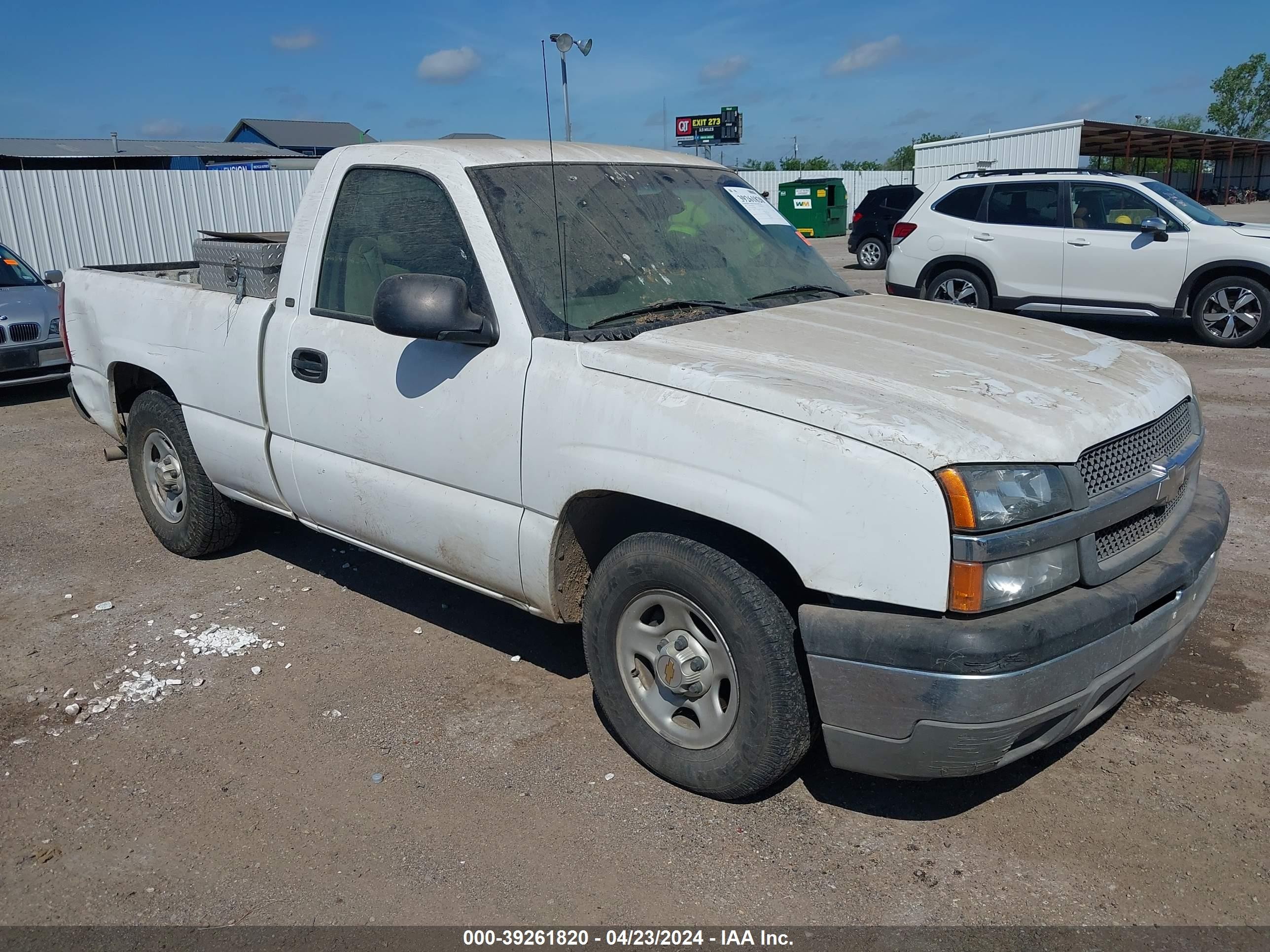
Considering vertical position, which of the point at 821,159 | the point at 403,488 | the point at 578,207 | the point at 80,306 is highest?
the point at 821,159

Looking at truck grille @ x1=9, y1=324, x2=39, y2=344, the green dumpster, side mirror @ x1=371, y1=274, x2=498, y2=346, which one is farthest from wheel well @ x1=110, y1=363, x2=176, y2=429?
the green dumpster

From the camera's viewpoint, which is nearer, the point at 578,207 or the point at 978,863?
the point at 978,863

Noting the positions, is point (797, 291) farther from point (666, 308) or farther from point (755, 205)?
point (666, 308)

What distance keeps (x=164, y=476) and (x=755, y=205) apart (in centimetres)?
331

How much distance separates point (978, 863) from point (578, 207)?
2546 millimetres

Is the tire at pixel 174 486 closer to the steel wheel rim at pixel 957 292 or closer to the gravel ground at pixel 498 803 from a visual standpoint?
the gravel ground at pixel 498 803

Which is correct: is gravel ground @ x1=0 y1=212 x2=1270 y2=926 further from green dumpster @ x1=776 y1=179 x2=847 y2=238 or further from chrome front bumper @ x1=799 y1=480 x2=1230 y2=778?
green dumpster @ x1=776 y1=179 x2=847 y2=238

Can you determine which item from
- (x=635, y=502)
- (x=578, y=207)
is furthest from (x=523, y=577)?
(x=578, y=207)

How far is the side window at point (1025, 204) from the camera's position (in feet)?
37.8

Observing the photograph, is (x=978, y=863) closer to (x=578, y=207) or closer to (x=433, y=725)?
(x=433, y=725)

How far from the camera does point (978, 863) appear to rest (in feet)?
9.60

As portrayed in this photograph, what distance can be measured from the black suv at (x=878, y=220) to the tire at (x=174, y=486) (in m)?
19.1

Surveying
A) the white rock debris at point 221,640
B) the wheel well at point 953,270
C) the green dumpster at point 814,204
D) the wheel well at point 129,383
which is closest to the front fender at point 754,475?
the white rock debris at point 221,640

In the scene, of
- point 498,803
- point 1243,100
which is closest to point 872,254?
point 498,803
